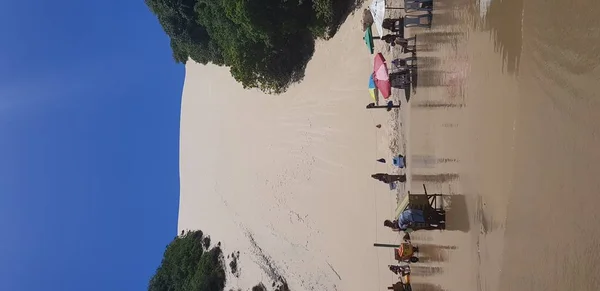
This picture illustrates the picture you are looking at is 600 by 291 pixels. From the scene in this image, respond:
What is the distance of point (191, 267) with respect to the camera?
31.3 metres

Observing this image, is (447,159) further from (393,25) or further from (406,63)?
(393,25)

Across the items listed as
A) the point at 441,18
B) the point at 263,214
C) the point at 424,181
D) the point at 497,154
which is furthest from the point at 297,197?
the point at 497,154

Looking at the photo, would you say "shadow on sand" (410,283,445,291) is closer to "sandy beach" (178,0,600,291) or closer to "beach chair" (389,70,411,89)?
"sandy beach" (178,0,600,291)

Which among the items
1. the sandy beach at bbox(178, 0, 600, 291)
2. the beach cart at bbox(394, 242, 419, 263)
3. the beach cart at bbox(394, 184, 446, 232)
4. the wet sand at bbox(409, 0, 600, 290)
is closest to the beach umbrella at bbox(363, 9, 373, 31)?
the sandy beach at bbox(178, 0, 600, 291)

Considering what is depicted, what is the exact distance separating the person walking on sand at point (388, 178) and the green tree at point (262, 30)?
718 centimetres

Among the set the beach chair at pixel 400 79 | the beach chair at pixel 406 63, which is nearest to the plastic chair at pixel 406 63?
the beach chair at pixel 406 63

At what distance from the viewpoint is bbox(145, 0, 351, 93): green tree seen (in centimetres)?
2150

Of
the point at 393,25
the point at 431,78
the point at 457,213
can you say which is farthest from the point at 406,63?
the point at 457,213

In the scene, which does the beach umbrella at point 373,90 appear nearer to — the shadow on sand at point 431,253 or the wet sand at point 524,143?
the wet sand at point 524,143

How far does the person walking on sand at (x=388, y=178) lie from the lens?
16.4m

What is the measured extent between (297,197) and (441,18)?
11.8 metres

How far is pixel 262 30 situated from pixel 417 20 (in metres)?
7.86

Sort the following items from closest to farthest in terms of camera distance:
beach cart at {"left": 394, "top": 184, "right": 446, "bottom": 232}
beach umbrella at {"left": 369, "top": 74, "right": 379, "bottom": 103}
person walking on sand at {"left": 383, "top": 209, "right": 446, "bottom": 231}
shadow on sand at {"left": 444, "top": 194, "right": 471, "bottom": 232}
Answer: shadow on sand at {"left": 444, "top": 194, "right": 471, "bottom": 232} < person walking on sand at {"left": 383, "top": 209, "right": 446, "bottom": 231} < beach cart at {"left": 394, "top": 184, "right": 446, "bottom": 232} < beach umbrella at {"left": 369, "top": 74, "right": 379, "bottom": 103}

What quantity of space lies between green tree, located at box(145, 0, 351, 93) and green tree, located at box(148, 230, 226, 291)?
33.2 ft
